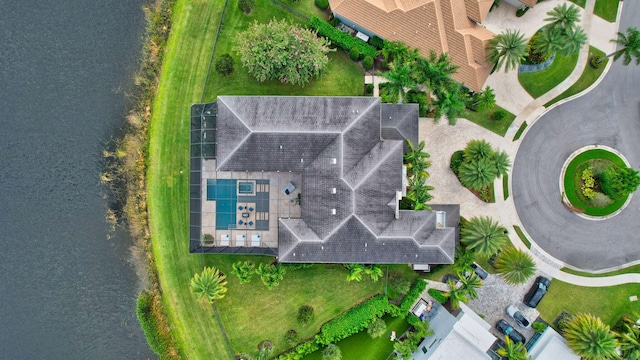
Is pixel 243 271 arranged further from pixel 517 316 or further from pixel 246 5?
pixel 517 316

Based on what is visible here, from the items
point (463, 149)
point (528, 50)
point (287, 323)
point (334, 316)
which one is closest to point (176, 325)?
point (287, 323)

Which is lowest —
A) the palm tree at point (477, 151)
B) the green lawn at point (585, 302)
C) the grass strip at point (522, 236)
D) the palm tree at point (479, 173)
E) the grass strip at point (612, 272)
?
the green lawn at point (585, 302)

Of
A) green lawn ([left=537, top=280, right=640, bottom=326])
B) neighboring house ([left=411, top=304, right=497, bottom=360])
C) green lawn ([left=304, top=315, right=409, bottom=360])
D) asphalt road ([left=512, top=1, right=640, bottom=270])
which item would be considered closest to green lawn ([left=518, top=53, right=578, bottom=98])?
asphalt road ([left=512, top=1, right=640, bottom=270])

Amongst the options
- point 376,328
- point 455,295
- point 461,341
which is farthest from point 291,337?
point 455,295

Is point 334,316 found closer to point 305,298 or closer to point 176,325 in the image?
point 305,298

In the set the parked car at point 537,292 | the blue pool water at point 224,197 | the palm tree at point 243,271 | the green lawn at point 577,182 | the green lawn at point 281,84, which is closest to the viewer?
the palm tree at point 243,271

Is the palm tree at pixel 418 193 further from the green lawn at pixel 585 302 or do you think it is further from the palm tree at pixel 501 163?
the green lawn at pixel 585 302

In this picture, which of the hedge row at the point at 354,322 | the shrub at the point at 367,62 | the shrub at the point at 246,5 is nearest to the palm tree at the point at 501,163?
the shrub at the point at 367,62
